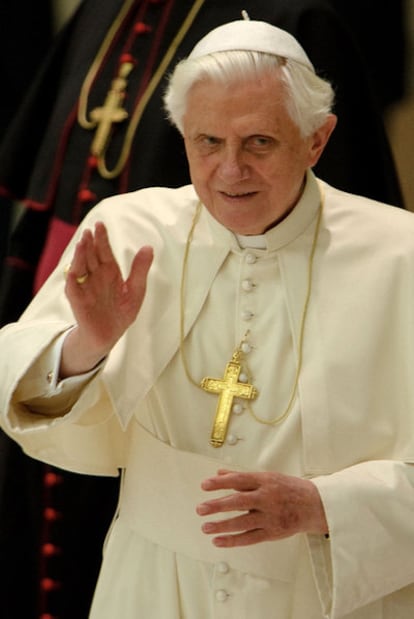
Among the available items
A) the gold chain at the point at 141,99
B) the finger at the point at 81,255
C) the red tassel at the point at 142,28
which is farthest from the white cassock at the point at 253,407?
the red tassel at the point at 142,28

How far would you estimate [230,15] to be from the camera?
3918 mm

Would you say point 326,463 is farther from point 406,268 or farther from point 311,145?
point 311,145

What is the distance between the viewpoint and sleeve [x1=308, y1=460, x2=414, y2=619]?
2.88 m

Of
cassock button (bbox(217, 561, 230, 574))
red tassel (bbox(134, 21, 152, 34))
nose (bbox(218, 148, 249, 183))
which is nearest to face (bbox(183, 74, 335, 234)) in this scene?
nose (bbox(218, 148, 249, 183))

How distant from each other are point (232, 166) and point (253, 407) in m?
0.50

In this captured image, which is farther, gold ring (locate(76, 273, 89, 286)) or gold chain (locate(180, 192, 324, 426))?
gold chain (locate(180, 192, 324, 426))

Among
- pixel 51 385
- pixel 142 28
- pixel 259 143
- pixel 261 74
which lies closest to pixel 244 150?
pixel 259 143

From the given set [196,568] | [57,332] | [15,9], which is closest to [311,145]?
[57,332]

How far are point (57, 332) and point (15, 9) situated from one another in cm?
226

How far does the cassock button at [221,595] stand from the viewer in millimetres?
3035

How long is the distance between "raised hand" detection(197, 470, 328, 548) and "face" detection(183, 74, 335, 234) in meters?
0.55

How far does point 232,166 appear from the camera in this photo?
295cm

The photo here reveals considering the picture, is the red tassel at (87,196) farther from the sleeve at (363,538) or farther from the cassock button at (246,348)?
the sleeve at (363,538)

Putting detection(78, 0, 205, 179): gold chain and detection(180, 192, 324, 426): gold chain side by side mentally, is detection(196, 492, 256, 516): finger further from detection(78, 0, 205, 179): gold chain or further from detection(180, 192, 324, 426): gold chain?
detection(78, 0, 205, 179): gold chain
